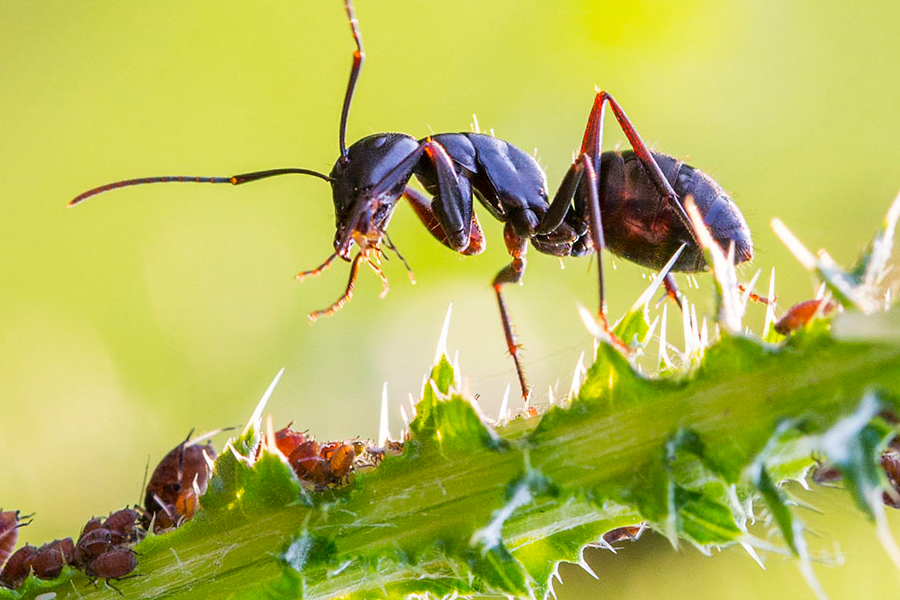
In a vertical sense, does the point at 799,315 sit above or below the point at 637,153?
below

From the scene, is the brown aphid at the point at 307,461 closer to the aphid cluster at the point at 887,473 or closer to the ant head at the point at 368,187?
the aphid cluster at the point at 887,473

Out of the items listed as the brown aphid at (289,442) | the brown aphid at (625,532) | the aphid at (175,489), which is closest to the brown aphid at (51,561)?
the aphid at (175,489)

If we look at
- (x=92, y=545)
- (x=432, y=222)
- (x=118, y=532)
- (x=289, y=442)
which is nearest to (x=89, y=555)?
(x=92, y=545)

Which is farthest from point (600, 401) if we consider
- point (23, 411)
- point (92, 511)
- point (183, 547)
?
point (23, 411)

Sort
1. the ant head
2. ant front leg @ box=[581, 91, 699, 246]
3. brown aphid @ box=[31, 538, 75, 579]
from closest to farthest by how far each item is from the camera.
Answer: brown aphid @ box=[31, 538, 75, 579] → ant front leg @ box=[581, 91, 699, 246] → the ant head

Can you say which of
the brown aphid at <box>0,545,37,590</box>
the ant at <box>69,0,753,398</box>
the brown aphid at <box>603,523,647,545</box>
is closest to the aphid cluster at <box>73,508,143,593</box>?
the brown aphid at <box>0,545,37,590</box>

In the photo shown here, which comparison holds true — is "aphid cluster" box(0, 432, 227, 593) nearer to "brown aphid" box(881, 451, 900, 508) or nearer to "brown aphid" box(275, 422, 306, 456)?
"brown aphid" box(275, 422, 306, 456)

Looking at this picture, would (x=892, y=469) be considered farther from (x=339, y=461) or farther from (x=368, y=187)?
(x=368, y=187)
